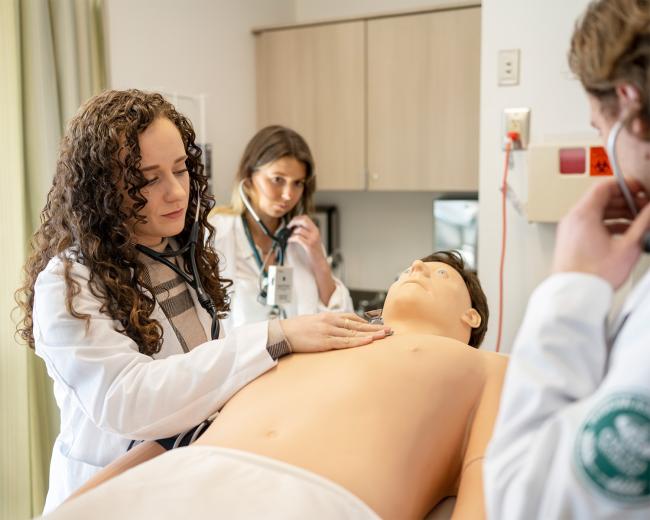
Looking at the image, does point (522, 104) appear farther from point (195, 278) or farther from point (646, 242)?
point (646, 242)

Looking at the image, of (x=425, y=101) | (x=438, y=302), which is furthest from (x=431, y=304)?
(x=425, y=101)

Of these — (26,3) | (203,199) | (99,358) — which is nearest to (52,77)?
(26,3)

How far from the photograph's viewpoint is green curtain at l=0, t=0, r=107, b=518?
223 centimetres

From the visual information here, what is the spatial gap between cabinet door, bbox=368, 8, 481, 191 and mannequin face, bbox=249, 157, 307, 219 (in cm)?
93

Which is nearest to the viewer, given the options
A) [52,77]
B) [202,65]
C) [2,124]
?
[2,124]

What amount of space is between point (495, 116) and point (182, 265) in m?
1.33

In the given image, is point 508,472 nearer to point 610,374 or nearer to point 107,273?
point 610,374

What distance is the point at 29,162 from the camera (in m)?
2.32

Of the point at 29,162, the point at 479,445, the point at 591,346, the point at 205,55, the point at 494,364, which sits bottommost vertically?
the point at 479,445

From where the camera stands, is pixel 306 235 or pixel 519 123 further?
pixel 306 235

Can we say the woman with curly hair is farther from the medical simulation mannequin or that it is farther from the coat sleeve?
the medical simulation mannequin

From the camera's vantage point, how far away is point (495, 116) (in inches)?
94.9

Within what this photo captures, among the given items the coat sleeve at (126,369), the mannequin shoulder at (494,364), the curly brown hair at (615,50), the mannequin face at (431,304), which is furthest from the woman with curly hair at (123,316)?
the curly brown hair at (615,50)

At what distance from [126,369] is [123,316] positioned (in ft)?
0.44
